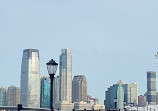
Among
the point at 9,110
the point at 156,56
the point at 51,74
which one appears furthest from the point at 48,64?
the point at 156,56

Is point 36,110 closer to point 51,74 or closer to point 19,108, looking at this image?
point 19,108

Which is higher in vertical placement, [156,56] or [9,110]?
[156,56]

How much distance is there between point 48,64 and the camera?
2112cm

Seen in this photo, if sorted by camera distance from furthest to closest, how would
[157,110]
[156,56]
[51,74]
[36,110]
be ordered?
[157,110]
[156,56]
[36,110]
[51,74]

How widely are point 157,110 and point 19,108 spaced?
329ft

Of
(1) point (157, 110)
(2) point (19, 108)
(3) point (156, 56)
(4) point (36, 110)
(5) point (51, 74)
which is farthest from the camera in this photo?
(1) point (157, 110)

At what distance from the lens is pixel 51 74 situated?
824 inches

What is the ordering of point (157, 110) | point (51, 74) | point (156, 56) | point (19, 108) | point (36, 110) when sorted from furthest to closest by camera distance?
point (157, 110), point (156, 56), point (36, 110), point (19, 108), point (51, 74)

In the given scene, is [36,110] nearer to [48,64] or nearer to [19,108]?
[19,108]

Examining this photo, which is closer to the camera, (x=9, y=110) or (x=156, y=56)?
(x=9, y=110)

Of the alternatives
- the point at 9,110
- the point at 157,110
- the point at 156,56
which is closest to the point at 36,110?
the point at 9,110

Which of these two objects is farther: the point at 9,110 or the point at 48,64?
the point at 9,110

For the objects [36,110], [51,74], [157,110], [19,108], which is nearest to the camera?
[51,74]

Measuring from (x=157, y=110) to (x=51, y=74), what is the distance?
102592 mm
